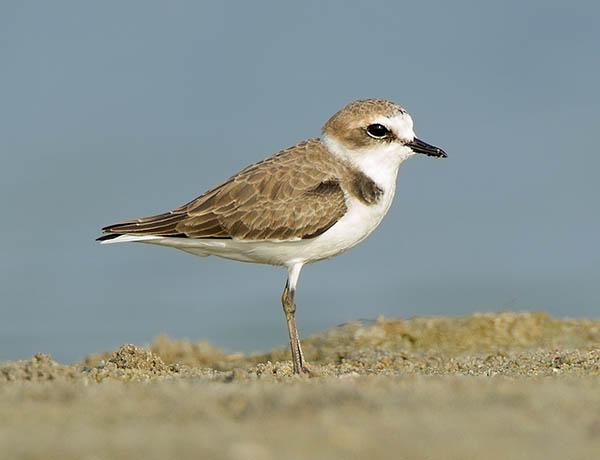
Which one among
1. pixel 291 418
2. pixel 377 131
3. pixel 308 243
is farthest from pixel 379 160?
pixel 291 418

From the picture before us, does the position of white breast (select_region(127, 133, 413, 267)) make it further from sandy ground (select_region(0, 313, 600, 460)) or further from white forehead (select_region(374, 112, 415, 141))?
sandy ground (select_region(0, 313, 600, 460))

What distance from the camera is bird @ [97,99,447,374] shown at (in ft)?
28.1

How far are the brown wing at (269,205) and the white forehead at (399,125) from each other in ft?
1.82

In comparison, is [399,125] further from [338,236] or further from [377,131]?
[338,236]

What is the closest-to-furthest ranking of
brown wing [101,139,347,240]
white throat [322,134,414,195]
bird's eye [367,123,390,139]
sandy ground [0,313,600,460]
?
1. sandy ground [0,313,600,460]
2. brown wing [101,139,347,240]
3. white throat [322,134,414,195]
4. bird's eye [367,123,390,139]

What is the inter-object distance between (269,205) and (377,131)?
3.88 ft

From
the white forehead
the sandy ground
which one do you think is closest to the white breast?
the white forehead

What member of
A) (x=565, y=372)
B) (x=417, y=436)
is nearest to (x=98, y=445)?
(x=417, y=436)

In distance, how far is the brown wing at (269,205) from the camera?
8.55 m

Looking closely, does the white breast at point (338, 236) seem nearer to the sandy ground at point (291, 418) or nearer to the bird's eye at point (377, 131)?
the bird's eye at point (377, 131)

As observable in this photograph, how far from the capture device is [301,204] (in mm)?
8570

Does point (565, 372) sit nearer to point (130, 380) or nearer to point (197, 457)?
point (130, 380)

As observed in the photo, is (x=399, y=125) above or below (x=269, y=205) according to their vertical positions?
above

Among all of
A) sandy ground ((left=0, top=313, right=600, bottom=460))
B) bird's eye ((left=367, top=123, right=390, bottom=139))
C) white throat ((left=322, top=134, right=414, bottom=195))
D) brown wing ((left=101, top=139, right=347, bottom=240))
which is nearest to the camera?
sandy ground ((left=0, top=313, right=600, bottom=460))
